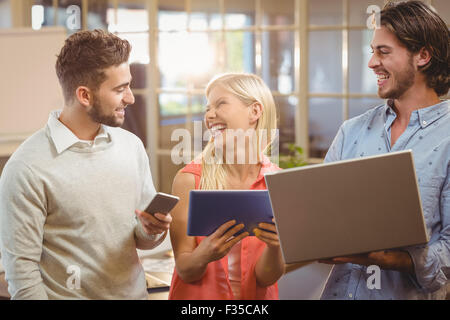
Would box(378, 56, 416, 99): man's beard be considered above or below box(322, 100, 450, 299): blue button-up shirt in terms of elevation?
above

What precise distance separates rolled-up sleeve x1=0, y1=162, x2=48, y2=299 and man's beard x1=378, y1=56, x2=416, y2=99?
36.2 inches

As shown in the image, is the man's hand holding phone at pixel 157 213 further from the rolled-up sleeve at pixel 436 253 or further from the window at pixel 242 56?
the window at pixel 242 56

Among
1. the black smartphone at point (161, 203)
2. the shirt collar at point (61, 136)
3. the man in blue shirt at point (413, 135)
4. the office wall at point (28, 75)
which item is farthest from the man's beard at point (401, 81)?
the office wall at point (28, 75)

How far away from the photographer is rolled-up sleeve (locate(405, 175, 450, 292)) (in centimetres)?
146

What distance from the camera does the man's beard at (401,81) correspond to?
1.52 metres

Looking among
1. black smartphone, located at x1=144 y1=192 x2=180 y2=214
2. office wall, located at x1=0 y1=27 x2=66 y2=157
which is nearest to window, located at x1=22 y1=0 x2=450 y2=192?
office wall, located at x1=0 y1=27 x2=66 y2=157

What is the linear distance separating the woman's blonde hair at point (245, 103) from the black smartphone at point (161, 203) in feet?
0.69

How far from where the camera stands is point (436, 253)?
146 cm

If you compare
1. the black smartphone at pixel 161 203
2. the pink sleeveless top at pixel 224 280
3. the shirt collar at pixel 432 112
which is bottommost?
the pink sleeveless top at pixel 224 280

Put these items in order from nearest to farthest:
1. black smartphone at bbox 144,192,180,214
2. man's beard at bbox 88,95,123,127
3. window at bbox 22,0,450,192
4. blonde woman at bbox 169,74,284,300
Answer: black smartphone at bbox 144,192,180,214 < man's beard at bbox 88,95,123,127 < blonde woman at bbox 169,74,284,300 < window at bbox 22,0,450,192

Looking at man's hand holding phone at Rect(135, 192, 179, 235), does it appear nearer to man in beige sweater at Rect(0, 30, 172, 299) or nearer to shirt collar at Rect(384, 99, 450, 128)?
man in beige sweater at Rect(0, 30, 172, 299)

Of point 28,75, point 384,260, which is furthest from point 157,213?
point 28,75

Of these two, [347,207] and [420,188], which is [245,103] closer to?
[347,207]

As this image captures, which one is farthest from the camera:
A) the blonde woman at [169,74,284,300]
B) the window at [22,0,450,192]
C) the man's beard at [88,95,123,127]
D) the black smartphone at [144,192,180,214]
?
the window at [22,0,450,192]
